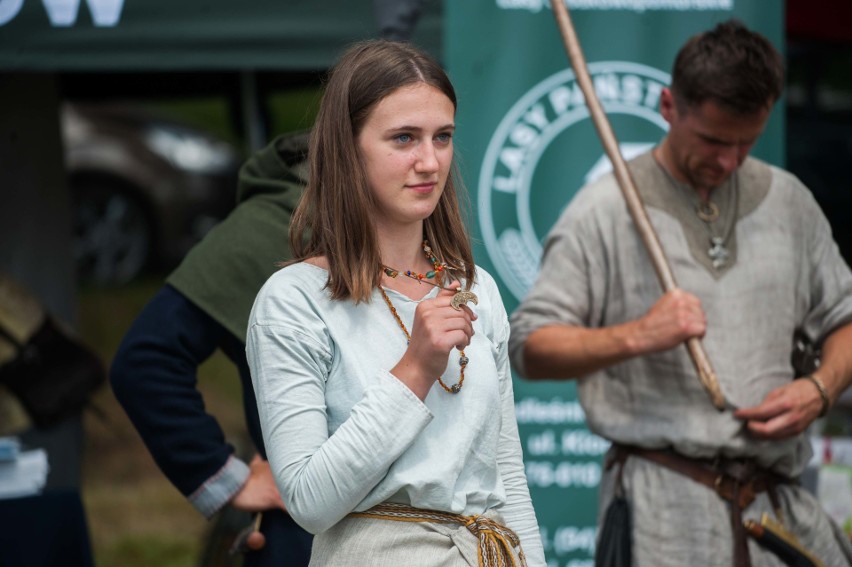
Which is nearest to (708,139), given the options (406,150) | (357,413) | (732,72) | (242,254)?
(732,72)

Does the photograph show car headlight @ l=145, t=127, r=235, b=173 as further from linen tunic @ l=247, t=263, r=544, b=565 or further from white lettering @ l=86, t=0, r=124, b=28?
linen tunic @ l=247, t=263, r=544, b=565

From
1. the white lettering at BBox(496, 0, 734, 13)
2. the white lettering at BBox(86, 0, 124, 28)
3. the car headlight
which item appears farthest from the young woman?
the car headlight

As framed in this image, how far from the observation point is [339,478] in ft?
5.70

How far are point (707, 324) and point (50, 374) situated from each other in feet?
8.74

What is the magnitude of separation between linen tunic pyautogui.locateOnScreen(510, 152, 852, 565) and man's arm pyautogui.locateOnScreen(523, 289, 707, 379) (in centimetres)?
6

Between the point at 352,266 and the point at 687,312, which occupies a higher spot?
the point at 352,266

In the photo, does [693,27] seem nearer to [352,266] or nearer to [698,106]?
[698,106]

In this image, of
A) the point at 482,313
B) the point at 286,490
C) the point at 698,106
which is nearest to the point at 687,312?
the point at 698,106

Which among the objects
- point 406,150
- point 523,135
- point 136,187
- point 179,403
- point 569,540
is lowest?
point 569,540

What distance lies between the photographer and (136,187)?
9.80m

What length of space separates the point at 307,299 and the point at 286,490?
29 centimetres

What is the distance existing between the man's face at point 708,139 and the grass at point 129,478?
2900 mm

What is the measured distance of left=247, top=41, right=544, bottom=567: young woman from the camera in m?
1.77

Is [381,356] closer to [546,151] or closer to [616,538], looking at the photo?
[616,538]
